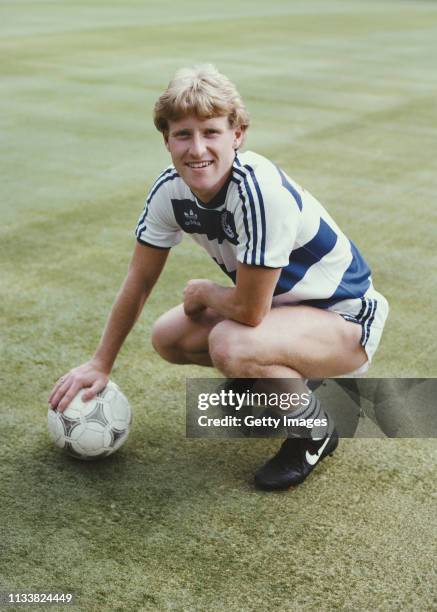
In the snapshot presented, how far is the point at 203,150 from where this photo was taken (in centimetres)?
264

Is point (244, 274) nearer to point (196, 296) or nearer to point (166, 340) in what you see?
point (196, 296)

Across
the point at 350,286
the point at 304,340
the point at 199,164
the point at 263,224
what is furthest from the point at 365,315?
the point at 199,164

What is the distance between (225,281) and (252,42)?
36.1 feet

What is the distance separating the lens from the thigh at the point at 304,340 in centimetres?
287

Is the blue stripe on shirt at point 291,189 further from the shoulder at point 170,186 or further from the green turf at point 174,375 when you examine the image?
the green turf at point 174,375

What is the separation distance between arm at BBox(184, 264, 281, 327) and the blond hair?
470mm

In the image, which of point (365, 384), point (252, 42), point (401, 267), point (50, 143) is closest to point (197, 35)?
point (252, 42)

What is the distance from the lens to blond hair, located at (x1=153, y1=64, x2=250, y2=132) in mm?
2600

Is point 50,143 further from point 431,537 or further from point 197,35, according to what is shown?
point 197,35

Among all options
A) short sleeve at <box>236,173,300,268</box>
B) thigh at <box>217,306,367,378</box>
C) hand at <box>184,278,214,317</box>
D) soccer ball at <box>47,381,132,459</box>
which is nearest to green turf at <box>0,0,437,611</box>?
soccer ball at <box>47,381,132,459</box>

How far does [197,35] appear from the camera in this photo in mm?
15422

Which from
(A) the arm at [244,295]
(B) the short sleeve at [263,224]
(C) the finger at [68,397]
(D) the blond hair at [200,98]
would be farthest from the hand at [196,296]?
(D) the blond hair at [200,98]

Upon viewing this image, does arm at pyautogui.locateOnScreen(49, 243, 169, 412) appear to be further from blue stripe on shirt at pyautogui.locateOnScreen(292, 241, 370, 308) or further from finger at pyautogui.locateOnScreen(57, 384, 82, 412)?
blue stripe on shirt at pyautogui.locateOnScreen(292, 241, 370, 308)

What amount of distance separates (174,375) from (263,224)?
1.15 metres
